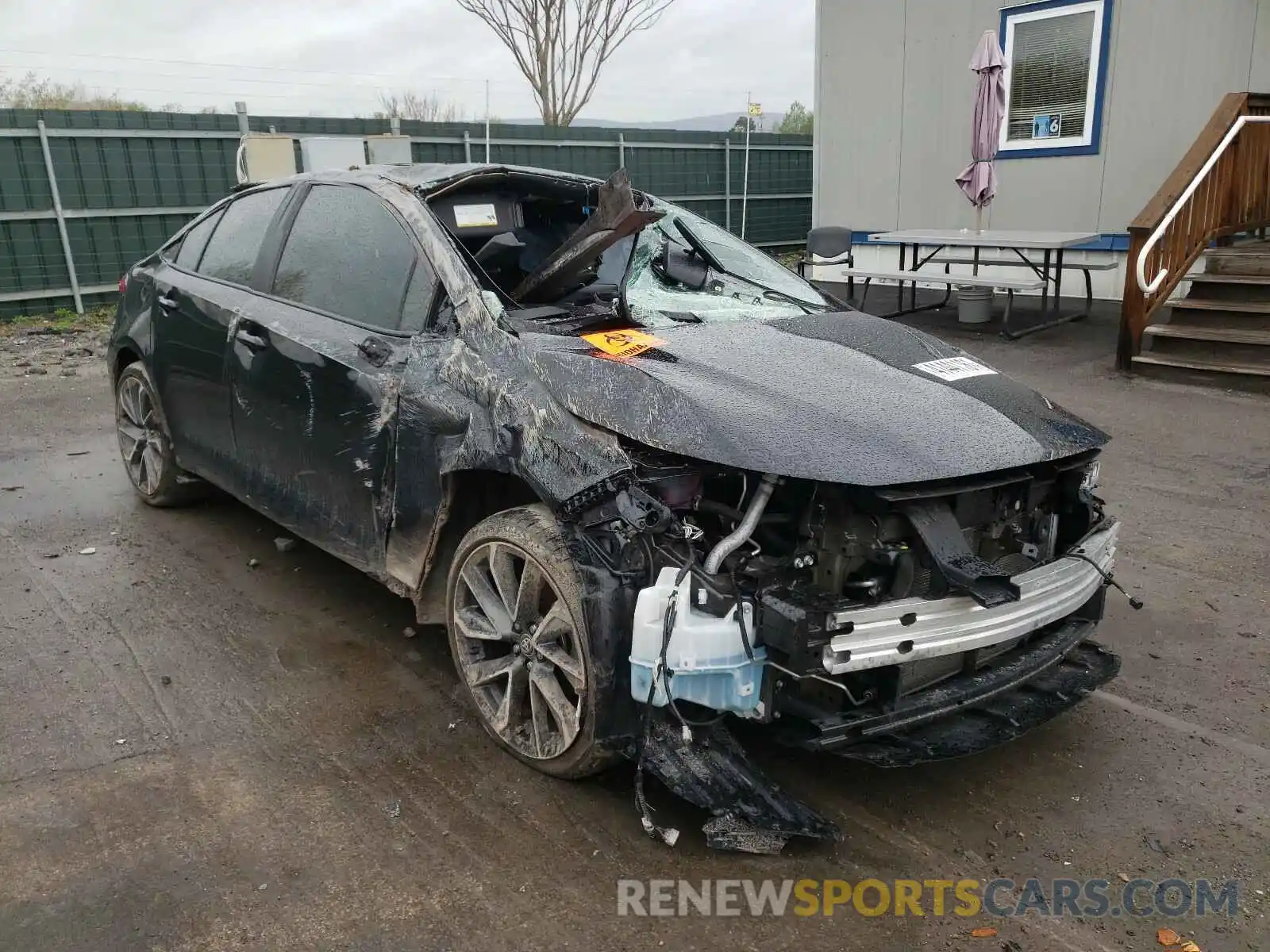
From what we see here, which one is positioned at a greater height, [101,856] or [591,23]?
[591,23]

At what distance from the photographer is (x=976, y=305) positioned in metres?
11.1

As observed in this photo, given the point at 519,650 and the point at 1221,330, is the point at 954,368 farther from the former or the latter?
the point at 1221,330

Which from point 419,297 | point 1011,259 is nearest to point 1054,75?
point 1011,259

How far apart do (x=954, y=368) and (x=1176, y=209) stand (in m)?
6.49

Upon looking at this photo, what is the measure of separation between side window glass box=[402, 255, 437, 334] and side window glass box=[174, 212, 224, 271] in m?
1.87

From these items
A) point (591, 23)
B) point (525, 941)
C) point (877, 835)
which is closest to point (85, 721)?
point (525, 941)

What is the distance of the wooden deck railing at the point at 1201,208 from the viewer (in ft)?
28.3

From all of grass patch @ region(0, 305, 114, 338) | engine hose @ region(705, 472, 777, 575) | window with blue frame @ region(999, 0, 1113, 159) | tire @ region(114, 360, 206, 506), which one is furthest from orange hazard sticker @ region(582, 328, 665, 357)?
grass patch @ region(0, 305, 114, 338)

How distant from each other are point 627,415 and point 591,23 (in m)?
25.4

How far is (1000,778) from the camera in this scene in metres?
3.14

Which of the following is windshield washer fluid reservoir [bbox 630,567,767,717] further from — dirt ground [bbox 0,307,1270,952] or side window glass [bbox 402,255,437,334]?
side window glass [bbox 402,255,437,334]

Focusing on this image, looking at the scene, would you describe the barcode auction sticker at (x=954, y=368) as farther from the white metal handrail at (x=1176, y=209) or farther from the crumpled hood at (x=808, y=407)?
the white metal handrail at (x=1176, y=209)

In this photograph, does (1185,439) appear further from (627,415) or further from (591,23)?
(591,23)

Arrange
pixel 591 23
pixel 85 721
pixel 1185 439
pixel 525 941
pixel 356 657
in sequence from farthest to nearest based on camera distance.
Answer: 1. pixel 591 23
2. pixel 1185 439
3. pixel 356 657
4. pixel 85 721
5. pixel 525 941
